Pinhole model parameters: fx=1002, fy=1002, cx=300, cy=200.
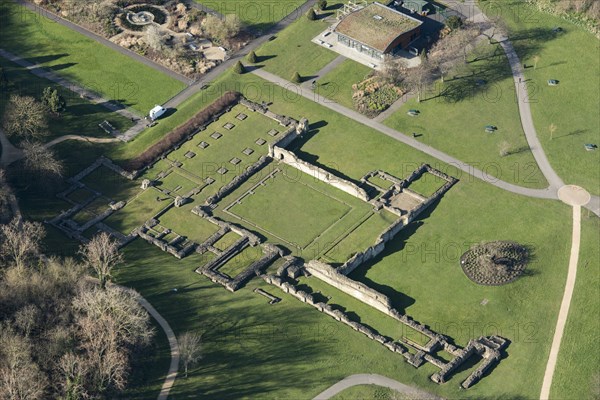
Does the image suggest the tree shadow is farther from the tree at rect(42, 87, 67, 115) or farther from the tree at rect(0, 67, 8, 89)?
the tree at rect(42, 87, 67, 115)

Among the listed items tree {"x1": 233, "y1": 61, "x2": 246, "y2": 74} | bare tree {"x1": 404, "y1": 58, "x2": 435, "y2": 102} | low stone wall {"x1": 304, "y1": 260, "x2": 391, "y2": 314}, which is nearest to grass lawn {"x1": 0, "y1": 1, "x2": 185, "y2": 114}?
tree {"x1": 233, "y1": 61, "x2": 246, "y2": 74}

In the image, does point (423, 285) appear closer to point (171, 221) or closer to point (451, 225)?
point (451, 225)

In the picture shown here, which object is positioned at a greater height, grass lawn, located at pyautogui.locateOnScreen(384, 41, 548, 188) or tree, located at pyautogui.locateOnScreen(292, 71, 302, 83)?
tree, located at pyautogui.locateOnScreen(292, 71, 302, 83)

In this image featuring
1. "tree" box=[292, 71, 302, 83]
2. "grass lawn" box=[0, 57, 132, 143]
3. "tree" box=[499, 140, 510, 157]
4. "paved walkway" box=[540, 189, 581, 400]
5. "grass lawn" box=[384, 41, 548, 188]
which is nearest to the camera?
"paved walkway" box=[540, 189, 581, 400]

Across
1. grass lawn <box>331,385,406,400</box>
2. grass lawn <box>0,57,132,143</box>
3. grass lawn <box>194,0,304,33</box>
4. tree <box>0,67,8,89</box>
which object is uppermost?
grass lawn <box>194,0,304,33</box>

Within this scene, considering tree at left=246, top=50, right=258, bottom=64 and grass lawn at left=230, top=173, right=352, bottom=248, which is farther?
tree at left=246, top=50, right=258, bottom=64

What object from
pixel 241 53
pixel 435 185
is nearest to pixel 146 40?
pixel 241 53

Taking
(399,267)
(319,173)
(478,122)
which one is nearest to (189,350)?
(399,267)
